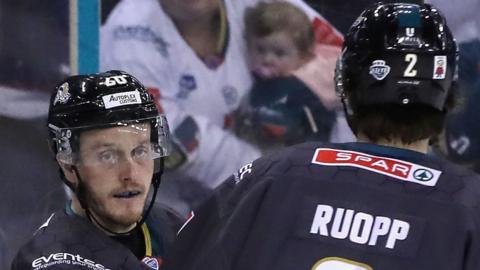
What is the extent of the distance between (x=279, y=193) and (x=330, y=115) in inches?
73.4

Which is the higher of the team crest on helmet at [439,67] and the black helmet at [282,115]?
the team crest on helmet at [439,67]

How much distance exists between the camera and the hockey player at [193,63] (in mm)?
3027

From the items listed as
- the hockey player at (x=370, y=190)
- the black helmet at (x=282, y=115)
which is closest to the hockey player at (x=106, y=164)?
the hockey player at (x=370, y=190)

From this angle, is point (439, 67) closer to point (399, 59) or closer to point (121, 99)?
point (399, 59)

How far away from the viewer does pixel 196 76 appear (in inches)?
121

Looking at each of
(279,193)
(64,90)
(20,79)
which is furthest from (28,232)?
(279,193)

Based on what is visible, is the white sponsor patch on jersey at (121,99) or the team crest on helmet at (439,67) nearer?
the team crest on helmet at (439,67)

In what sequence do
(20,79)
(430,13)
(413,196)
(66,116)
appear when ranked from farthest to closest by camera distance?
(20,79), (66,116), (430,13), (413,196)

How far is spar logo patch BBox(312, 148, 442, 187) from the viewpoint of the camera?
129 cm

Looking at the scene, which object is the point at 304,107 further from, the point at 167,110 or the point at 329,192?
the point at 329,192

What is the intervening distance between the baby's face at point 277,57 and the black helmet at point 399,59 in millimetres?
1712

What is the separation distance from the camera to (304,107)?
10.4ft

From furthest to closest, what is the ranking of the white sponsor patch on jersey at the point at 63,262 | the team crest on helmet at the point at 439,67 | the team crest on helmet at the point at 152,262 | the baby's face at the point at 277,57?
1. the baby's face at the point at 277,57
2. the team crest on helmet at the point at 152,262
3. the white sponsor patch on jersey at the point at 63,262
4. the team crest on helmet at the point at 439,67

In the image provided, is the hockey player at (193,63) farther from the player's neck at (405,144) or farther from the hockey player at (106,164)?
the player's neck at (405,144)
